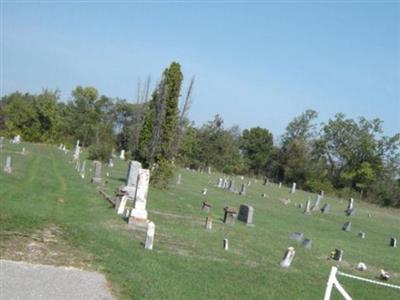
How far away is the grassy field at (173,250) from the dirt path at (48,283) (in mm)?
369

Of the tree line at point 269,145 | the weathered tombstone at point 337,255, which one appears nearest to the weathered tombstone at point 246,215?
the weathered tombstone at point 337,255

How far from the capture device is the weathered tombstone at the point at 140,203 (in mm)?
17422

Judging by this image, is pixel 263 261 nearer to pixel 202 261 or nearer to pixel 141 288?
pixel 202 261

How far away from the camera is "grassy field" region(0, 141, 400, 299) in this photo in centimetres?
1084

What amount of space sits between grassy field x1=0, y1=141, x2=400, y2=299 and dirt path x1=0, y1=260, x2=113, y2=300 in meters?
0.37

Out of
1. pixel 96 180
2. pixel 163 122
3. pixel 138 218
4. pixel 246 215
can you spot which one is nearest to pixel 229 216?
pixel 246 215

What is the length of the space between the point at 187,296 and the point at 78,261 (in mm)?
2706

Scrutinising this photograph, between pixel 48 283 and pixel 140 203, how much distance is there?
28.9 ft

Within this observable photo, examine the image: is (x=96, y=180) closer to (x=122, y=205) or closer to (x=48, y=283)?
(x=122, y=205)

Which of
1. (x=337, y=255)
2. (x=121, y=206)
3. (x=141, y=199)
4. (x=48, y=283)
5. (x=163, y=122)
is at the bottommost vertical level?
(x=48, y=283)

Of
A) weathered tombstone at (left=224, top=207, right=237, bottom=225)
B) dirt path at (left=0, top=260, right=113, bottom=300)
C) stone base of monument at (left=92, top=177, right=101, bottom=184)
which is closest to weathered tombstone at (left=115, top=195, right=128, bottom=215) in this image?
weathered tombstone at (left=224, top=207, right=237, bottom=225)

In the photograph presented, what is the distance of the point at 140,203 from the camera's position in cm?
1806

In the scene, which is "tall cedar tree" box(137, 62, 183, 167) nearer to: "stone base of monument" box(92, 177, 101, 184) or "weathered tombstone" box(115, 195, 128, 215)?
"stone base of monument" box(92, 177, 101, 184)

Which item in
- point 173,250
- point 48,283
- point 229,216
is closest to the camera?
point 48,283
